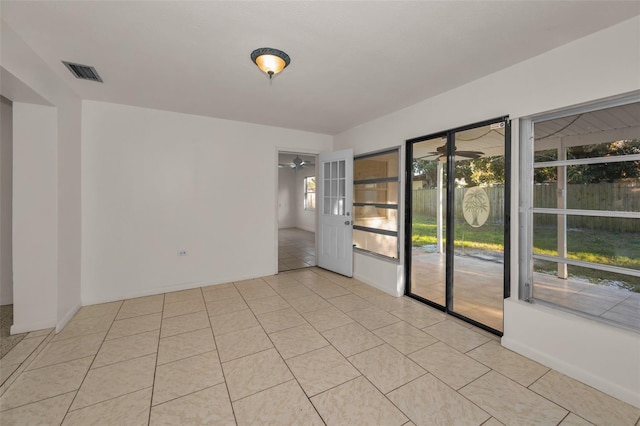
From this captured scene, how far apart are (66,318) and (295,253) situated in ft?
13.7

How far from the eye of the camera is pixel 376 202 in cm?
428

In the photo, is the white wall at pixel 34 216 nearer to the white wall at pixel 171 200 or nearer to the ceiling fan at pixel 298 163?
the white wall at pixel 171 200

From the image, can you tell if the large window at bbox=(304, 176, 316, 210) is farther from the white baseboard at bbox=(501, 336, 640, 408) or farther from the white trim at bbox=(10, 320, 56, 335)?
the white baseboard at bbox=(501, 336, 640, 408)

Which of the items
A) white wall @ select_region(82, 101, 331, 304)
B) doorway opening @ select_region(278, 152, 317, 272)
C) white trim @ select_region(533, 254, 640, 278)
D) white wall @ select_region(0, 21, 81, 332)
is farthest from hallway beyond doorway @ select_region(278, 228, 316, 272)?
white trim @ select_region(533, 254, 640, 278)

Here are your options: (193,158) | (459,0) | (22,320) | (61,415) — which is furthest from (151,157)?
(459,0)

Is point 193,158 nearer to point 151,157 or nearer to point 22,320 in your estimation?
point 151,157

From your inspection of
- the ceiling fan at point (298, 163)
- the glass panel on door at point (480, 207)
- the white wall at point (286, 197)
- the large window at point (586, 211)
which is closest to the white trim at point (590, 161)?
the large window at point (586, 211)

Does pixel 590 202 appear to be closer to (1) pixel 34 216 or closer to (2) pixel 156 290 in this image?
(2) pixel 156 290

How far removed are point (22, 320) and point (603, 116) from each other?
5.65 metres

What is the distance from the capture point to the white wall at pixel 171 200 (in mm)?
3436

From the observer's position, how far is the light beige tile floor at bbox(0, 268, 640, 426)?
5.50ft

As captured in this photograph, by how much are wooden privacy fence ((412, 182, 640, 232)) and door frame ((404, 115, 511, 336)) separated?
0.16 m

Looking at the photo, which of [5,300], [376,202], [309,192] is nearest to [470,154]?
[376,202]

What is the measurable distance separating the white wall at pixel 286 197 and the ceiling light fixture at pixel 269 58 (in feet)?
28.2
